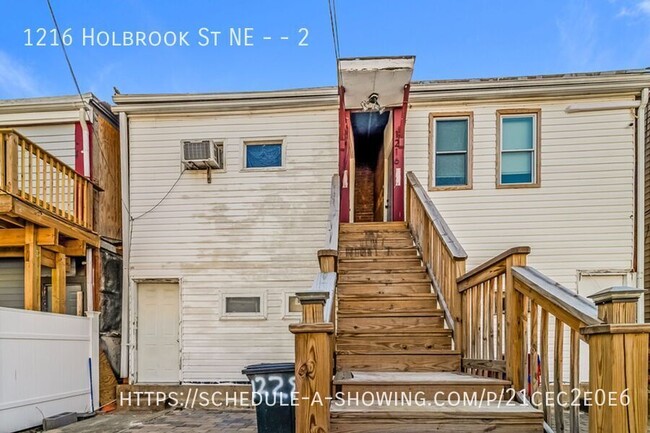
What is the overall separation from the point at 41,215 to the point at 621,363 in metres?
6.55

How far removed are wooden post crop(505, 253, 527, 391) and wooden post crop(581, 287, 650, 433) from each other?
88 cm

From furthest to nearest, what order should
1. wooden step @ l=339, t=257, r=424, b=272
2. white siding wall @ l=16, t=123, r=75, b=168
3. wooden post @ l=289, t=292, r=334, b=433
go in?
1. white siding wall @ l=16, t=123, r=75, b=168
2. wooden step @ l=339, t=257, r=424, b=272
3. wooden post @ l=289, t=292, r=334, b=433

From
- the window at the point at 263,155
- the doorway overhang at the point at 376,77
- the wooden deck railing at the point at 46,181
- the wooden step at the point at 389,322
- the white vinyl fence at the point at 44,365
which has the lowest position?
the white vinyl fence at the point at 44,365

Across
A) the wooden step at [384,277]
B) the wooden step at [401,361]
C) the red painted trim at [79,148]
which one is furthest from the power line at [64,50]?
the wooden step at [401,361]

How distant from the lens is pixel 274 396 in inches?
160

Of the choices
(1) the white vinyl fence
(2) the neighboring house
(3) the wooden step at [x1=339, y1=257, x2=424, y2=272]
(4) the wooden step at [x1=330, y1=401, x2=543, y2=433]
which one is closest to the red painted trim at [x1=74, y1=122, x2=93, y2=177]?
(2) the neighboring house

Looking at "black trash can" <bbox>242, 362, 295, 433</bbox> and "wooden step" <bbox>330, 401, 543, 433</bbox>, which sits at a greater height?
"wooden step" <bbox>330, 401, 543, 433</bbox>

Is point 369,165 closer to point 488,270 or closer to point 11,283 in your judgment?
point 488,270

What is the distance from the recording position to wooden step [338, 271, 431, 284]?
471cm

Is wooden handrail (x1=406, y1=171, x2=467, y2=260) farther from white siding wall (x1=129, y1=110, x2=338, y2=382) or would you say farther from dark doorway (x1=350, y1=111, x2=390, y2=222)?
dark doorway (x1=350, y1=111, x2=390, y2=222)

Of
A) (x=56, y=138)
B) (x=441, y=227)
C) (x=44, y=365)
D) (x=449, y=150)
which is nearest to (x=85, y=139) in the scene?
(x=56, y=138)

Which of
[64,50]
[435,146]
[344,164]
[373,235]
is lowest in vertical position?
[373,235]

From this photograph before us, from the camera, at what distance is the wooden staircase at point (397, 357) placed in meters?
2.62

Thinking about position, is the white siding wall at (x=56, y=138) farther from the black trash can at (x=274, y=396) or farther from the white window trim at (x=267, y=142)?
the black trash can at (x=274, y=396)
